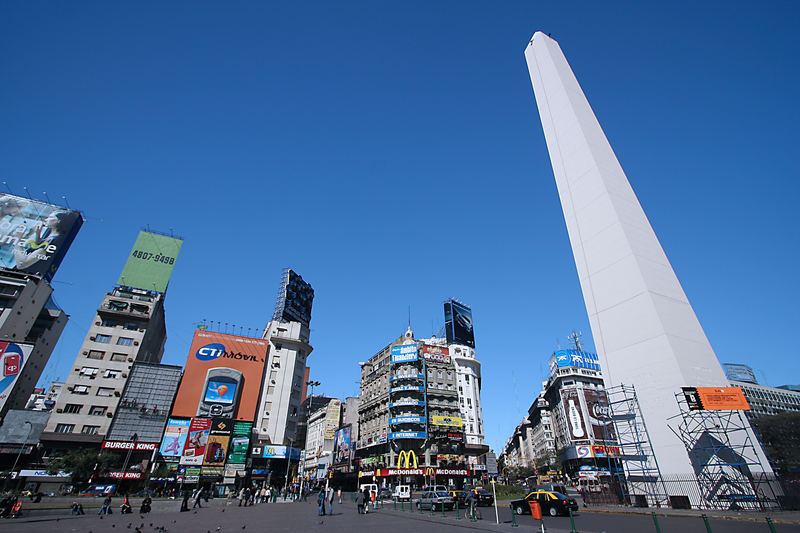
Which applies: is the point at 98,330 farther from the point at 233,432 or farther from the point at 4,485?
the point at 233,432

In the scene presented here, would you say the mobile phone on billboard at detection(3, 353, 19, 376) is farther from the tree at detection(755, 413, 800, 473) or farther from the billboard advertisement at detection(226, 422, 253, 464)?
the tree at detection(755, 413, 800, 473)

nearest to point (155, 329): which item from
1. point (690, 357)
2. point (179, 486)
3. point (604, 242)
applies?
point (179, 486)

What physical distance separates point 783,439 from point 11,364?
115855mm

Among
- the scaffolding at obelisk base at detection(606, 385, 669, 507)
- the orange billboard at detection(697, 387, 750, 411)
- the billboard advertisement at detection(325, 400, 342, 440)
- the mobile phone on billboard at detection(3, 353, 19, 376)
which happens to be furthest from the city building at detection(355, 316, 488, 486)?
the mobile phone on billboard at detection(3, 353, 19, 376)

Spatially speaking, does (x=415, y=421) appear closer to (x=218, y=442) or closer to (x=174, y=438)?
(x=218, y=442)

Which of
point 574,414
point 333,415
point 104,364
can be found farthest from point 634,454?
point 333,415

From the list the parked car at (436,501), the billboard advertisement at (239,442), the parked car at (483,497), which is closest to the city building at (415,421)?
the billboard advertisement at (239,442)

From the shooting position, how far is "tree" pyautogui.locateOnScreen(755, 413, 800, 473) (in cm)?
5806

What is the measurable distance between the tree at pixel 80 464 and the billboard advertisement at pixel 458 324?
6883 centimetres

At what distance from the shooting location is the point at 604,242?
3331 centimetres

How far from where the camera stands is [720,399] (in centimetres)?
2294

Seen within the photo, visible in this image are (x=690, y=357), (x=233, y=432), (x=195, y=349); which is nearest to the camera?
(x=690, y=357)

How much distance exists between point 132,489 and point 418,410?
43107mm

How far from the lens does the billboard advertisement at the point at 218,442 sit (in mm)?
51188
